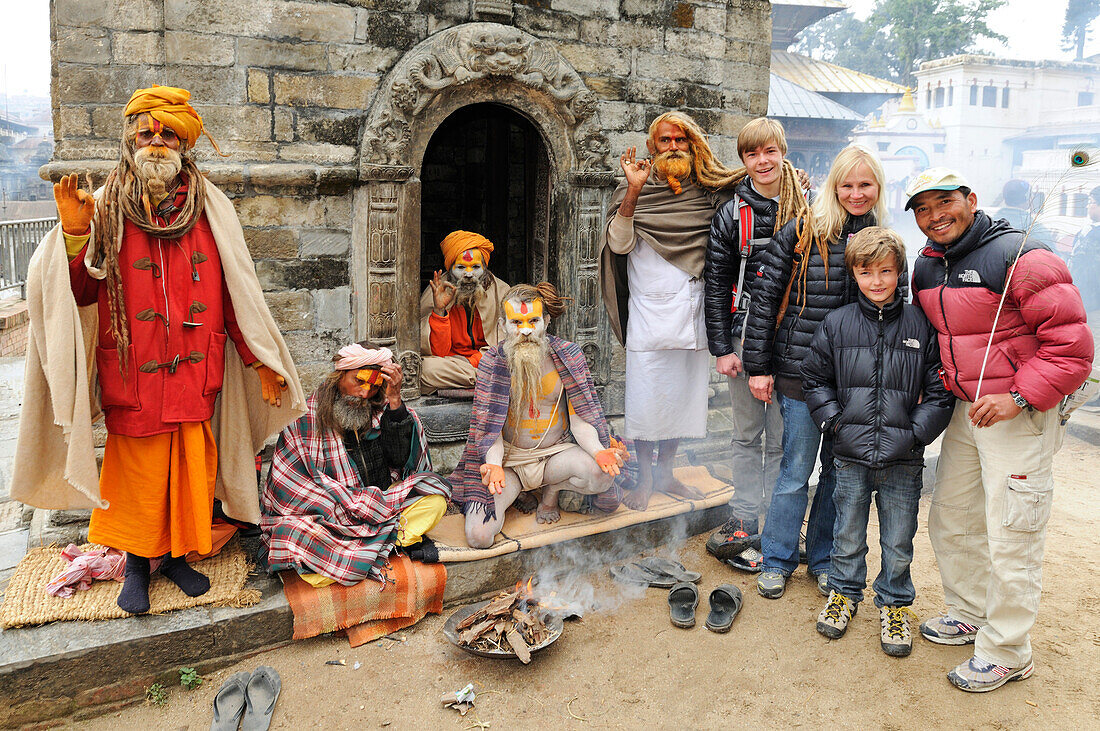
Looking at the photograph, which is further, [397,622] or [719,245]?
[719,245]

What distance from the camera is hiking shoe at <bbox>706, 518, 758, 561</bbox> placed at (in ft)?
15.1

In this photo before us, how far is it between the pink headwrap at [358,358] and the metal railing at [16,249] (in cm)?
955

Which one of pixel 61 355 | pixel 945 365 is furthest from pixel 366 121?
pixel 945 365

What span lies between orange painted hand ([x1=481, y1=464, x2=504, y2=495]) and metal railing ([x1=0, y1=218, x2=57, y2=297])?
33.0 feet

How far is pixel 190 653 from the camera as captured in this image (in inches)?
136

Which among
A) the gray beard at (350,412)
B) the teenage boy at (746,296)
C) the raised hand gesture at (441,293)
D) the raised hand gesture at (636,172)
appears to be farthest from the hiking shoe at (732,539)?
the raised hand gesture at (441,293)

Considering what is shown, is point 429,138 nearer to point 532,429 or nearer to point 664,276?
point 664,276

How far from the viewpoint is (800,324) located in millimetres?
3955

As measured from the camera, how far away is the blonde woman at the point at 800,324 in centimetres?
385

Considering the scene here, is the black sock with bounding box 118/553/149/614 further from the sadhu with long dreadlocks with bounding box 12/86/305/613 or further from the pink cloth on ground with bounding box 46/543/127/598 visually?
the pink cloth on ground with bounding box 46/543/127/598

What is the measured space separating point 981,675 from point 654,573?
163cm

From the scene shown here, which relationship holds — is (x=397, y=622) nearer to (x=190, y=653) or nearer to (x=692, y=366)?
(x=190, y=653)

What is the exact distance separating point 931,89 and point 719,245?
96.0 ft

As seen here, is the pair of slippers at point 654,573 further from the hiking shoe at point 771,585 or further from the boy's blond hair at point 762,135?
the boy's blond hair at point 762,135
